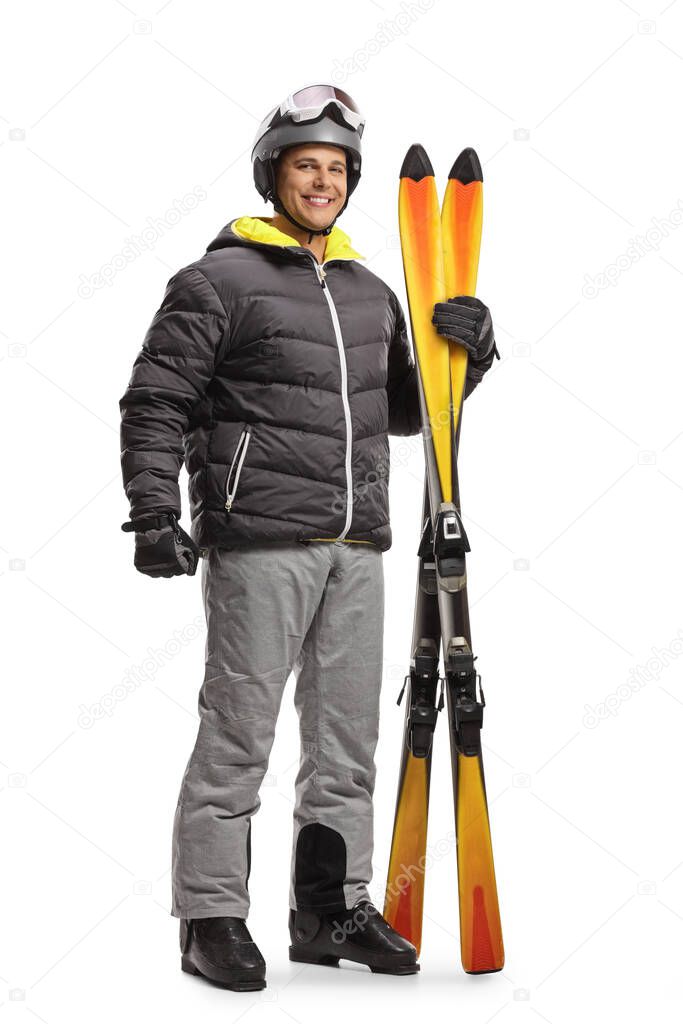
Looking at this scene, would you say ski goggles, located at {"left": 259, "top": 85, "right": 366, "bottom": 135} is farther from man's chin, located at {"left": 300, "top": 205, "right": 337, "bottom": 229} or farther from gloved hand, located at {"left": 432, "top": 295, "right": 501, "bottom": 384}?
gloved hand, located at {"left": 432, "top": 295, "right": 501, "bottom": 384}

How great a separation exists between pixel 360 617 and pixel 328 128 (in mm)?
1226

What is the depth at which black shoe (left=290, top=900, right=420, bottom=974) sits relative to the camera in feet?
10.7

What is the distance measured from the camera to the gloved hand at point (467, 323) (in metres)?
3.41

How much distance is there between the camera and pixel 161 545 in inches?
123

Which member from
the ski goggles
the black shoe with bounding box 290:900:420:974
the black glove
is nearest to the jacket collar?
the ski goggles

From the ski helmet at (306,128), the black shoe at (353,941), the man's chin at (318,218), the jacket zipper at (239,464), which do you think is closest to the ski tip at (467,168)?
the ski helmet at (306,128)

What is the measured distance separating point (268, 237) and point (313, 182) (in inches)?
7.2

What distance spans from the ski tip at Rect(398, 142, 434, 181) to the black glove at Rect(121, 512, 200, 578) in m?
1.10

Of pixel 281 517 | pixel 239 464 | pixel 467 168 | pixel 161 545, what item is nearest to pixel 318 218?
pixel 467 168

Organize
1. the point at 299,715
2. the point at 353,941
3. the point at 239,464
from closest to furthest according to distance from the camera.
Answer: the point at 239,464 → the point at 353,941 → the point at 299,715

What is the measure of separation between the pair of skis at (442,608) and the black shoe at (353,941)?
11 cm

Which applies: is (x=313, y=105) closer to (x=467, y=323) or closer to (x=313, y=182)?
(x=313, y=182)

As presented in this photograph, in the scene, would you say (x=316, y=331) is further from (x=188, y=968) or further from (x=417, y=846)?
(x=188, y=968)

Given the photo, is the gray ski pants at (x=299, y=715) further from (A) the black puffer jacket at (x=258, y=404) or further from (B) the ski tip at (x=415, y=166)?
(B) the ski tip at (x=415, y=166)
